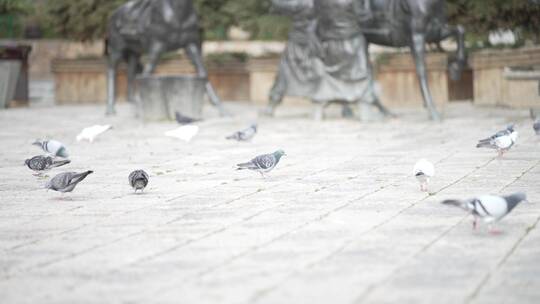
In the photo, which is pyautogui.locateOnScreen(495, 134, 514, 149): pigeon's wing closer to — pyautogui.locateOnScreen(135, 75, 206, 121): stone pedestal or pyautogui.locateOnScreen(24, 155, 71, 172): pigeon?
pyautogui.locateOnScreen(24, 155, 71, 172): pigeon

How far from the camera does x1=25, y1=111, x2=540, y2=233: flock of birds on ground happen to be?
685 cm

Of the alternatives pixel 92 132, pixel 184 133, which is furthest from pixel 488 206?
pixel 92 132

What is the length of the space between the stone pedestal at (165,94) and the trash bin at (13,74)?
21.6 ft

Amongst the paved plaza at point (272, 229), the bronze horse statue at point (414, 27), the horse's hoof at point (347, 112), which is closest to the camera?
the paved plaza at point (272, 229)

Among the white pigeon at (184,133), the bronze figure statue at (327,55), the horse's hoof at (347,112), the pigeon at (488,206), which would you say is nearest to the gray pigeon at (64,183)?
the pigeon at (488,206)

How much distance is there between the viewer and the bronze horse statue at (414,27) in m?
17.6

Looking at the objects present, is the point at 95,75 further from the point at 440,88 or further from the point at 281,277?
the point at 281,277

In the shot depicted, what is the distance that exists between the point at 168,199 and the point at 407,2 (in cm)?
941

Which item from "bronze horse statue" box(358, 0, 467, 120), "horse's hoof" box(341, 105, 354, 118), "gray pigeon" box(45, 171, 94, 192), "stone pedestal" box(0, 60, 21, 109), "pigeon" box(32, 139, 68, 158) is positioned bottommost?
"horse's hoof" box(341, 105, 354, 118)

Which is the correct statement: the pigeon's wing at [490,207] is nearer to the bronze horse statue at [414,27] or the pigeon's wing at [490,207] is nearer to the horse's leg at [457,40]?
the bronze horse statue at [414,27]

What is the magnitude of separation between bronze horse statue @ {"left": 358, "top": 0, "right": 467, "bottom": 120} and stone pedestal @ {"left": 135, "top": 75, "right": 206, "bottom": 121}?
10.3 ft

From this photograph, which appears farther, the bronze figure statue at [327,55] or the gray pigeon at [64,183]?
the bronze figure statue at [327,55]

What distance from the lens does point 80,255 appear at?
6.64 metres

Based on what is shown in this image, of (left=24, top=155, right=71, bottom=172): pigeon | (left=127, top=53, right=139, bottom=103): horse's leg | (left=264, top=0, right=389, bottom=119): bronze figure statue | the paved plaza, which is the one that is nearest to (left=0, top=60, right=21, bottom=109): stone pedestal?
(left=127, top=53, right=139, bottom=103): horse's leg
